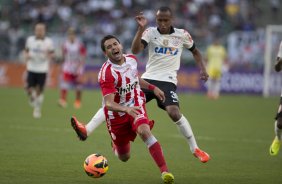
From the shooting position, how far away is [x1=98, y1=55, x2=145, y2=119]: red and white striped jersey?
9273 mm

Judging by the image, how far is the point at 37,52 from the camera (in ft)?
68.2

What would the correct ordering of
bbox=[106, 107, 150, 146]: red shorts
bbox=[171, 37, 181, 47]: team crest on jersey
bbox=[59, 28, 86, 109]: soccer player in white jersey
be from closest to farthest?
bbox=[106, 107, 150, 146]: red shorts < bbox=[171, 37, 181, 47]: team crest on jersey < bbox=[59, 28, 86, 109]: soccer player in white jersey

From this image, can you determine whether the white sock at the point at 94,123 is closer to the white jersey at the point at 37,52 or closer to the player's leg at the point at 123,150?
the player's leg at the point at 123,150

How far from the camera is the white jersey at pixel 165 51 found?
11836mm

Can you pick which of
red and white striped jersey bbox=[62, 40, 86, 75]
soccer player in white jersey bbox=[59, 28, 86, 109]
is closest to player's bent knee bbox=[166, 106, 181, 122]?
soccer player in white jersey bbox=[59, 28, 86, 109]

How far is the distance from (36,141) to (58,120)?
4.77 m

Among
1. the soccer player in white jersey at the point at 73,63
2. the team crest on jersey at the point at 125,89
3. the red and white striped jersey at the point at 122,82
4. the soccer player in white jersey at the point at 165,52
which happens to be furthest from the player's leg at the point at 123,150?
the soccer player in white jersey at the point at 73,63

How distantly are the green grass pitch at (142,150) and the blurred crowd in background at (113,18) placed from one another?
426 inches

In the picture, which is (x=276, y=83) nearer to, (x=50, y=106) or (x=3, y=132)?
(x=50, y=106)

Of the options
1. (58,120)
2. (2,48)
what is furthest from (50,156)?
(2,48)

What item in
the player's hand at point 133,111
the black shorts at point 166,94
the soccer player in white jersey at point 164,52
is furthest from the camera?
the soccer player in white jersey at point 164,52

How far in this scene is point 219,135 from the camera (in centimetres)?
1598

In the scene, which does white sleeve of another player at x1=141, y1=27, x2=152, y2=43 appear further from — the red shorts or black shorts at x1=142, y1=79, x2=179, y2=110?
the red shorts

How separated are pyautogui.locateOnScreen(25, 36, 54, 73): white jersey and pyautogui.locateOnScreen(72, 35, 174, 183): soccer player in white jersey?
11230 mm
